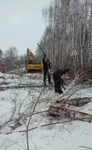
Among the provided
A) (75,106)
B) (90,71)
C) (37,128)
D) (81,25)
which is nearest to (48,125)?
(37,128)

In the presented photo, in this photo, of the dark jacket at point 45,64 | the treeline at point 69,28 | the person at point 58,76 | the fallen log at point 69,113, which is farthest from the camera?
the treeline at point 69,28

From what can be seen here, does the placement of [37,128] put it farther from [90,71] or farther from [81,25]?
[81,25]

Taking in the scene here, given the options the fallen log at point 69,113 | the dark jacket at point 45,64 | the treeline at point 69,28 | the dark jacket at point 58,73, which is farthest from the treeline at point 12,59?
the fallen log at point 69,113

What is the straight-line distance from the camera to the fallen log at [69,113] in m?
4.39

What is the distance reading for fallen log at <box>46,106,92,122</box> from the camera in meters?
4.39

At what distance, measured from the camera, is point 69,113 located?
15.2 feet

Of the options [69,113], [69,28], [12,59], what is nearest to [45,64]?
[69,113]

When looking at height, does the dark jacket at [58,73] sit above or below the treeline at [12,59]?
below

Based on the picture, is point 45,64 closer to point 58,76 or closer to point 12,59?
point 58,76

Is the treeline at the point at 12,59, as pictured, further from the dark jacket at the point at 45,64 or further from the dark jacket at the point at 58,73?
the dark jacket at the point at 58,73

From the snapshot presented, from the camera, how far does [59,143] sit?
3.81 meters

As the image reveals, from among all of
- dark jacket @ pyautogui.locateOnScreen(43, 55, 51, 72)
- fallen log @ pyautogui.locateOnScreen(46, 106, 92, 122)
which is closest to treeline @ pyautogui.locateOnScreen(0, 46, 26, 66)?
dark jacket @ pyautogui.locateOnScreen(43, 55, 51, 72)

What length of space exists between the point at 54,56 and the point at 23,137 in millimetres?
25033

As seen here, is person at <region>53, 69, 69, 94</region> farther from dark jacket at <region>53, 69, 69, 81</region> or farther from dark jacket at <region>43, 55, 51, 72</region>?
dark jacket at <region>43, 55, 51, 72</region>
